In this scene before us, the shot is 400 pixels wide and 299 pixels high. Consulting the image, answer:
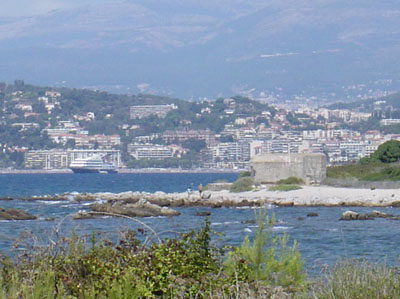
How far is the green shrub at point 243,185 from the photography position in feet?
140

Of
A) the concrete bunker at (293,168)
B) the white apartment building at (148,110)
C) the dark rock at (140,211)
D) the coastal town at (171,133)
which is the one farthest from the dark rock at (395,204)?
the white apartment building at (148,110)

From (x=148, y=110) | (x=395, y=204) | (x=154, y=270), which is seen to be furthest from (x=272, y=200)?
(x=148, y=110)

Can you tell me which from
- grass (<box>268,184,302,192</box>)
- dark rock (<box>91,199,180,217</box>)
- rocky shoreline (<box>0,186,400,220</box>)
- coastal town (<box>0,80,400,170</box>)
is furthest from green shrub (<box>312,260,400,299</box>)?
coastal town (<box>0,80,400,170</box>)

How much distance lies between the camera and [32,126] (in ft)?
537

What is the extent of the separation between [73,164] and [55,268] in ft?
396

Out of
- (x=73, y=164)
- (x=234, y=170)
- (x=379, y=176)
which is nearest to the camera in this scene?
(x=379, y=176)

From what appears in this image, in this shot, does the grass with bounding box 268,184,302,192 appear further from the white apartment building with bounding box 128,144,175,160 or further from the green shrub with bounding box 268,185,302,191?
the white apartment building with bounding box 128,144,175,160

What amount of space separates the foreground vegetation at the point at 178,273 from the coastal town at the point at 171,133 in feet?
408

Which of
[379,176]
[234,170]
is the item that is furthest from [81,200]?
[234,170]

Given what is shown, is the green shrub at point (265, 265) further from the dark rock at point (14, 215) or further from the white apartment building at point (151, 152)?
the white apartment building at point (151, 152)

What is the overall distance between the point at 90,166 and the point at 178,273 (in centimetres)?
12119

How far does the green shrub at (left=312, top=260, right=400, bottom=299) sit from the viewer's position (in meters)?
7.19

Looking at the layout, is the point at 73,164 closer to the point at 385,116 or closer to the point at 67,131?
the point at 67,131

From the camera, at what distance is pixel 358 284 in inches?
288
